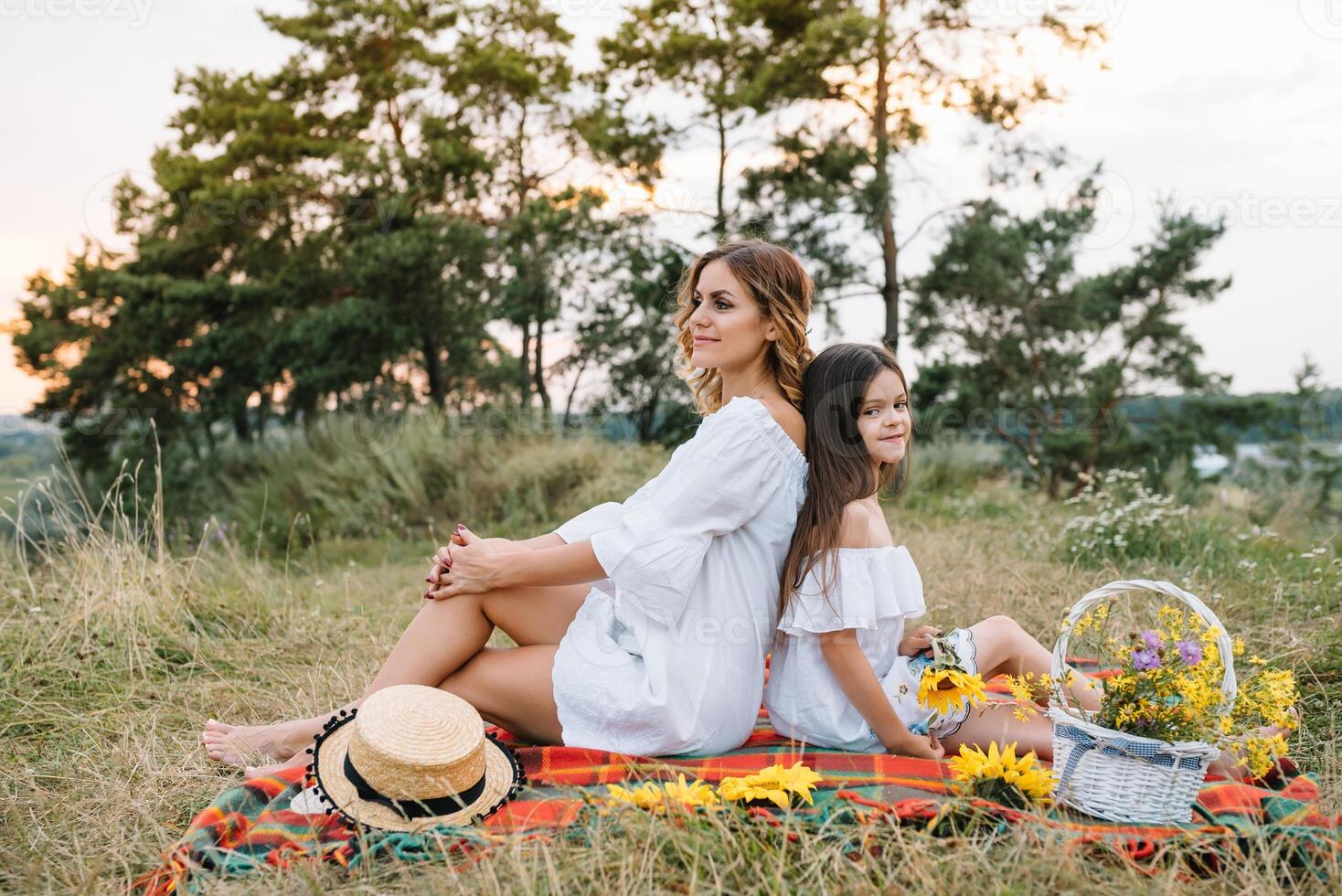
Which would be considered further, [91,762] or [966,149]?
[966,149]

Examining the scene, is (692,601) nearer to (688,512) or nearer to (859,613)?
(688,512)

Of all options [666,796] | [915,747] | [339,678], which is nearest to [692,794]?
[666,796]

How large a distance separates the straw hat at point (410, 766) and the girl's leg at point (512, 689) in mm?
308

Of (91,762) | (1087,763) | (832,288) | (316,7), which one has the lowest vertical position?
(91,762)

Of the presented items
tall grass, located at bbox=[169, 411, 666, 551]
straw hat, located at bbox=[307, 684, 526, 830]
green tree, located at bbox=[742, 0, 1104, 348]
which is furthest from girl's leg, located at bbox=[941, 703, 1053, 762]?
green tree, located at bbox=[742, 0, 1104, 348]

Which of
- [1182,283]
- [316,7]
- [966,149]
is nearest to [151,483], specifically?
[316,7]

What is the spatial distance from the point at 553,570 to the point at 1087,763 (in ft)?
4.22

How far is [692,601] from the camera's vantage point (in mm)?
2428

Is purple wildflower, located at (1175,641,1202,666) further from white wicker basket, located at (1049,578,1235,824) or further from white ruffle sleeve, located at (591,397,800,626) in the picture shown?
white ruffle sleeve, located at (591,397,800,626)

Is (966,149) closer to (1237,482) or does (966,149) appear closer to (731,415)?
(1237,482)

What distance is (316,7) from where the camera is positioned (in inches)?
586

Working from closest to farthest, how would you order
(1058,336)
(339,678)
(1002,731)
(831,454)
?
(831,454), (1002,731), (339,678), (1058,336)

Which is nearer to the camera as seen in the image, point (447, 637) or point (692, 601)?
point (692, 601)

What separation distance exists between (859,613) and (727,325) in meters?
0.80
